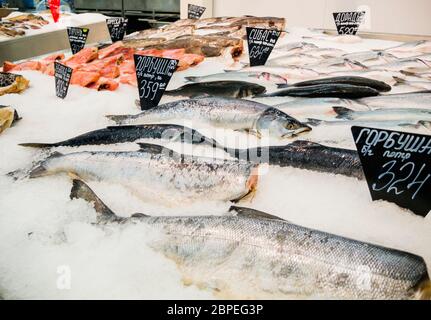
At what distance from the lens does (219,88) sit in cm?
242

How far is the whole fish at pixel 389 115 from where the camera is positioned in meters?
1.88

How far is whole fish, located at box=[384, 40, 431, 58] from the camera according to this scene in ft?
11.5

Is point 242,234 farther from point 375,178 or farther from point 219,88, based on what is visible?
point 219,88

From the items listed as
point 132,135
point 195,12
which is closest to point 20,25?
point 195,12

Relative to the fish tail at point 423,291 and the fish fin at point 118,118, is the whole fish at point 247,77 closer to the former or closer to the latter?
the fish fin at point 118,118

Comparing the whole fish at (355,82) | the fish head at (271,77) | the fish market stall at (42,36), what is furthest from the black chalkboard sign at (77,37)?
the whole fish at (355,82)

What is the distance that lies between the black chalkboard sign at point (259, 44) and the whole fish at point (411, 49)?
4.35 ft

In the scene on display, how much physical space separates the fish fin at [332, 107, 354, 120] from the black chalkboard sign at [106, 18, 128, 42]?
3074mm

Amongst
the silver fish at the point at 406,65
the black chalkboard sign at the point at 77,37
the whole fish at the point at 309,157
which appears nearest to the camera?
the whole fish at the point at 309,157

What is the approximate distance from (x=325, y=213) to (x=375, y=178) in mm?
227

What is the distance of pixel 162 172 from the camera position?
1.46m

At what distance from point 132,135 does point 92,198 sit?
1.81ft
